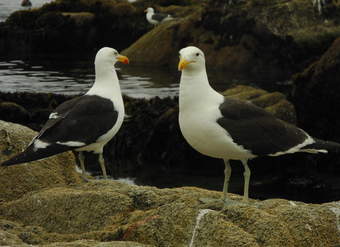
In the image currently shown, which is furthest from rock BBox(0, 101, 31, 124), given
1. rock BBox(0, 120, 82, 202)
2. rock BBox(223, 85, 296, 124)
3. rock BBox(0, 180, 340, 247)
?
rock BBox(0, 180, 340, 247)

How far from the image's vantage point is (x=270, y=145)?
25.2 ft

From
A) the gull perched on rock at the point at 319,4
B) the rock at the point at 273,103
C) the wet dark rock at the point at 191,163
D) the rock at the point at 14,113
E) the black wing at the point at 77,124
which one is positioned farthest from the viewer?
the gull perched on rock at the point at 319,4

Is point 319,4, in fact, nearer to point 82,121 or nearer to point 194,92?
point 82,121

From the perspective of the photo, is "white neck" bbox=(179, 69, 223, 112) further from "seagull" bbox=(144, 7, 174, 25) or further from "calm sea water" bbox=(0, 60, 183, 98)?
"seagull" bbox=(144, 7, 174, 25)

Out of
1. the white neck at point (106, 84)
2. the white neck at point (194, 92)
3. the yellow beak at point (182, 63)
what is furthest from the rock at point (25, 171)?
the yellow beak at point (182, 63)

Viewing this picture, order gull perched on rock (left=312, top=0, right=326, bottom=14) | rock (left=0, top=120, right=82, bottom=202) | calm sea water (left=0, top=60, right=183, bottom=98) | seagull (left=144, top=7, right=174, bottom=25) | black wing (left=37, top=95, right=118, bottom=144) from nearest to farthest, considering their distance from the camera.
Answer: rock (left=0, top=120, right=82, bottom=202)
black wing (left=37, top=95, right=118, bottom=144)
calm sea water (left=0, top=60, right=183, bottom=98)
gull perched on rock (left=312, top=0, right=326, bottom=14)
seagull (left=144, top=7, right=174, bottom=25)

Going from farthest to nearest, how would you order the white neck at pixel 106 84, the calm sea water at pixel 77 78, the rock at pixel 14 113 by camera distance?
the calm sea water at pixel 77 78 → the rock at pixel 14 113 → the white neck at pixel 106 84

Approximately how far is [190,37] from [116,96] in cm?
1759

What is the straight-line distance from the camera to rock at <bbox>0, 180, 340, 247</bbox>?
5680 mm

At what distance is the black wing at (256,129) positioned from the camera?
7.35 m

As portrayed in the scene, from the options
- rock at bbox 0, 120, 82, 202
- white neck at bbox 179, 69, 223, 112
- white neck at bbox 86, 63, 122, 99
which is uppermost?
white neck at bbox 179, 69, 223, 112

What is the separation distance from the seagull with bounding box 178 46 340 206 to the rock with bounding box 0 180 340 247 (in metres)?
0.57

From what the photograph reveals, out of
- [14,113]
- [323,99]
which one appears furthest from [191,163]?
[14,113]

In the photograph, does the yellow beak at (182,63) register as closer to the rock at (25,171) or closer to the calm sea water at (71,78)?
the rock at (25,171)
